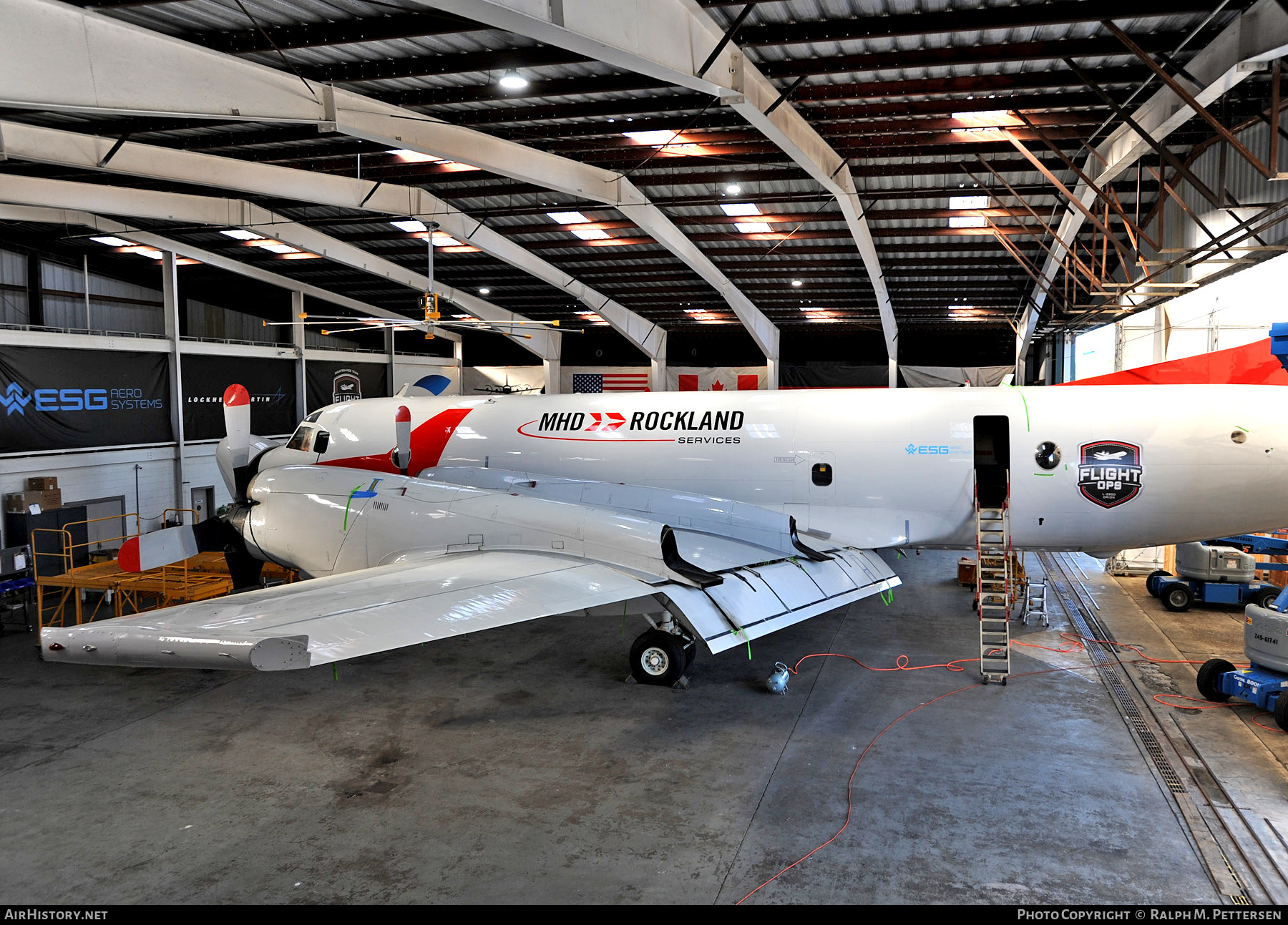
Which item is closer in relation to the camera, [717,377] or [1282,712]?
[1282,712]

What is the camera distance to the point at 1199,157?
47.5 ft

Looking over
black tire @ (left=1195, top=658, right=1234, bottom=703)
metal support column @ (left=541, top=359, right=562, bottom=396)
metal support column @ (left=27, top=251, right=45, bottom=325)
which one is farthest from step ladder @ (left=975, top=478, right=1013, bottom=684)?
metal support column @ (left=27, top=251, right=45, bottom=325)

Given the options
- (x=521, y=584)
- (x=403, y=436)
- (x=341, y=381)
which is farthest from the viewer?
(x=341, y=381)

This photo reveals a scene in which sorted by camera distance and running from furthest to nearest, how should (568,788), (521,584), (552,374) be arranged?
(552,374)
(521,584)
(568,788)

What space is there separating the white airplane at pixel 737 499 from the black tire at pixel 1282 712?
349 centimetres

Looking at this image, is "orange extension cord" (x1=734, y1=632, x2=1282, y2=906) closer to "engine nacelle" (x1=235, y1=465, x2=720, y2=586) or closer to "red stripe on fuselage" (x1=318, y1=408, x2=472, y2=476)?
"engine nacelle" (x1=235, y1=465, x2=720, y2=586)

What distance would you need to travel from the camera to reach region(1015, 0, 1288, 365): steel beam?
341 inches

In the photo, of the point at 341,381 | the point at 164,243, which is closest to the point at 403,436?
the point at 164,243

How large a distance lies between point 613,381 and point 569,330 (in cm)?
1772

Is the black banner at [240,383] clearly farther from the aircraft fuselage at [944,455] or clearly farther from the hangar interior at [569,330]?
the aircraft fuselage at [944,455]

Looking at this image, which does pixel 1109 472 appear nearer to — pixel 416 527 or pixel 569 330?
pixel 569 330

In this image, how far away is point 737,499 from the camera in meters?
12.5

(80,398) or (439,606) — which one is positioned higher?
(80,398)

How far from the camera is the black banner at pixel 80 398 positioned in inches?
650
